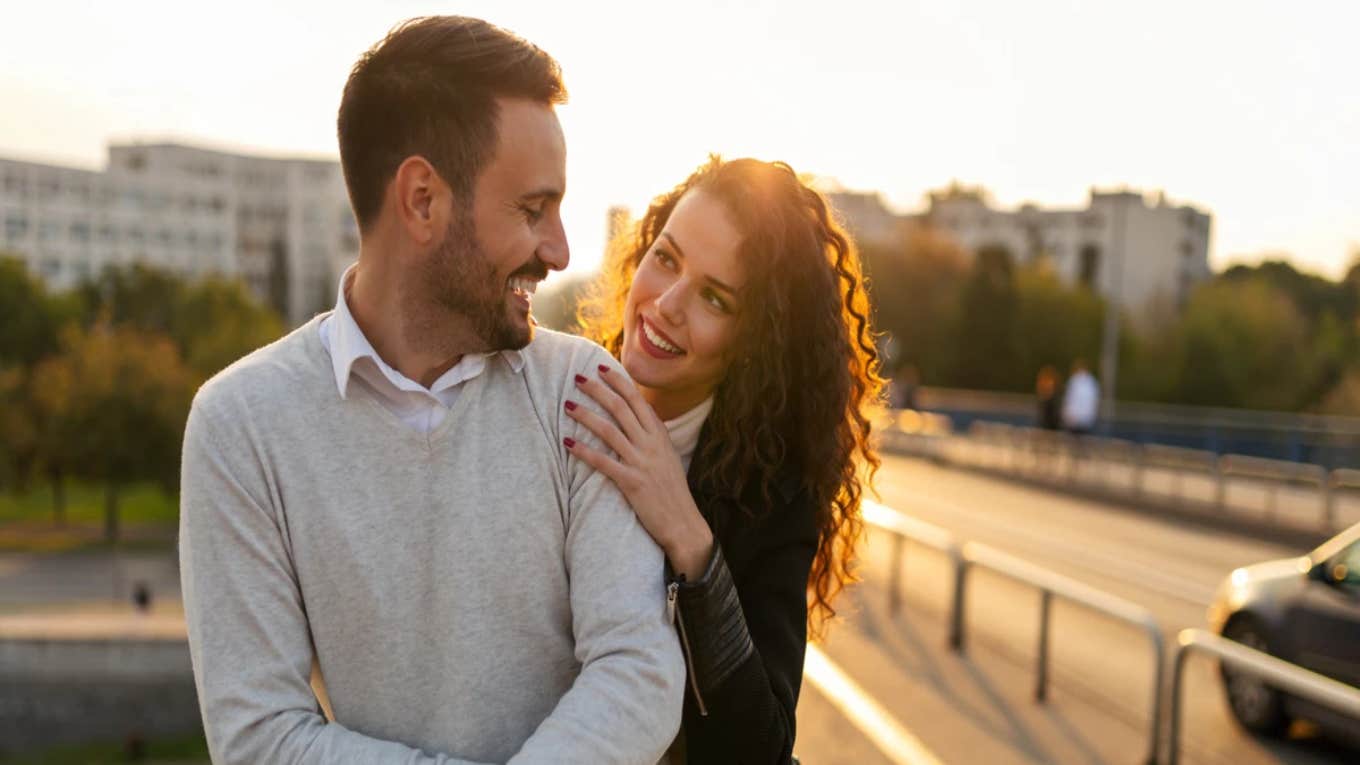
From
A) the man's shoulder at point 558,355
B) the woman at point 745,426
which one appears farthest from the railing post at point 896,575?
the man's shoulder at point 558,355

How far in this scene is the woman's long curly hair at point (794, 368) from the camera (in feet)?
8.28

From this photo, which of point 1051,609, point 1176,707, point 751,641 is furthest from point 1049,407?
point 751,641

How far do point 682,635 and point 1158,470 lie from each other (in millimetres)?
19661

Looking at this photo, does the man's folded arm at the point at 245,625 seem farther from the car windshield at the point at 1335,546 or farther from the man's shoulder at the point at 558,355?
the car windshield at the point at 1335,546

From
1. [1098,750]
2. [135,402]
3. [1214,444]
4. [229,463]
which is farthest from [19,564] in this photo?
[229,463]

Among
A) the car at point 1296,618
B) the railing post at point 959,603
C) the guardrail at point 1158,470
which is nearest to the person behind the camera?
the car at point 1296,618

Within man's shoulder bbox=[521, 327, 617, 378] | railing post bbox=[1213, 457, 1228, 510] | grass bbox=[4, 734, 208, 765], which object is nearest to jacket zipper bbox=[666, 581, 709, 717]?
man's shoulder bbox=[521, 327, 617, 378]

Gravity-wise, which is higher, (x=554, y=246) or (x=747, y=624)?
(x=554, y=246)

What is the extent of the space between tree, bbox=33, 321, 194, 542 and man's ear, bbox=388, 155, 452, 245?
47.8 meters

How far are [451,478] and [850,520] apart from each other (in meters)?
1.14

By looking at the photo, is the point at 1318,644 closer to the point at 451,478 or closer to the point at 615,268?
the point at 615,268

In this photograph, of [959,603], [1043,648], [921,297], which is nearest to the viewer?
[1043,648]

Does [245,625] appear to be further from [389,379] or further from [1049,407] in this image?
[1049,407]

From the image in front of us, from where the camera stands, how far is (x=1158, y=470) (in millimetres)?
20125
